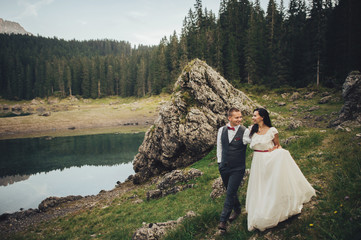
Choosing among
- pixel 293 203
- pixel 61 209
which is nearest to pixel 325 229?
pixel 293 203

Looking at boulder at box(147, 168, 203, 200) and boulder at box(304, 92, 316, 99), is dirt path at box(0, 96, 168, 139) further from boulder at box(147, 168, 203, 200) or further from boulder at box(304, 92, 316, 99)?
boulder at box(147, 168, 203, 200)

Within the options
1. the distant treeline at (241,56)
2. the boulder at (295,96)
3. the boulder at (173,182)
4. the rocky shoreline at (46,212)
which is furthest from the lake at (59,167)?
the distant treeline at (241,56)

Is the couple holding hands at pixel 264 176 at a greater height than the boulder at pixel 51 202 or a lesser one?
greater

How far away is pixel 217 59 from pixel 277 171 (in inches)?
2644

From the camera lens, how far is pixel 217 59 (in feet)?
222

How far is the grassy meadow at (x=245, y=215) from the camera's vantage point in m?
4.77

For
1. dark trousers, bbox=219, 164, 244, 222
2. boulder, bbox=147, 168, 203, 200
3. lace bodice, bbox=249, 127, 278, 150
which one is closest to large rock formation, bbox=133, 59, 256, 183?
boulder, bbox=147, 168, 203, 200

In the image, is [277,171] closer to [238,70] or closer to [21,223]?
[21,223]

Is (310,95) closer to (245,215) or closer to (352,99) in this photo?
(352,99)

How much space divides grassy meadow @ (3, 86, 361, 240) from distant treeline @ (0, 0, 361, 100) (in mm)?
40777

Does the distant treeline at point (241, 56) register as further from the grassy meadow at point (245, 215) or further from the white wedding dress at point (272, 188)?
the white wedding dress at point (272, 188)

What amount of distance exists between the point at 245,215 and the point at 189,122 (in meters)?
13.4

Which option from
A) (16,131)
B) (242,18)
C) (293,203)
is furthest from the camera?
(242,18)

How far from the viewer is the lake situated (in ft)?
77.5
